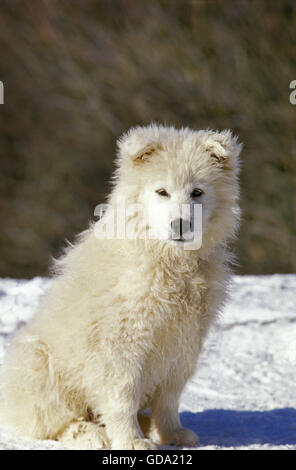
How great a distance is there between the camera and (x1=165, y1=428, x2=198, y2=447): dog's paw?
479 centimetres

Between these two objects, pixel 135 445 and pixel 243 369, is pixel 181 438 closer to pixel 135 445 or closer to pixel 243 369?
pixel 135 445

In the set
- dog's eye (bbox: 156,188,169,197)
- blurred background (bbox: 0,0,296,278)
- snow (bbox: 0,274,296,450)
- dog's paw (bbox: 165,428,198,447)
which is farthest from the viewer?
blurred background (bbox: 0,0,296,278)

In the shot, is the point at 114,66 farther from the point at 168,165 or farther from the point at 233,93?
the point at 168,165

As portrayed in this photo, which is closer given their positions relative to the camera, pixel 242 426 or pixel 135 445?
pixel 135 445

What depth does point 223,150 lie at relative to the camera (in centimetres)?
464

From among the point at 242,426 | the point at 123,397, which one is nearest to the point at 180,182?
the point at 123,397

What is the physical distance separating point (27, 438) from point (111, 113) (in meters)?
12.5

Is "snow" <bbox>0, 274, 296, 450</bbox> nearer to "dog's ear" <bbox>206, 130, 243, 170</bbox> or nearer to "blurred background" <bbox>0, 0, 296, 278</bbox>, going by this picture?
"dog's ear" <bbox>206, 130, 243, 170</bbox>

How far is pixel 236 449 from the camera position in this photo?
4.61m

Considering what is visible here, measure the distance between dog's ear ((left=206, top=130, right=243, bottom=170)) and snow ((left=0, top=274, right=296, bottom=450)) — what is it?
0.81 meters

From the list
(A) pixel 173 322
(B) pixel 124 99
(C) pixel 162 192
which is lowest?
(A) pixel 173 322

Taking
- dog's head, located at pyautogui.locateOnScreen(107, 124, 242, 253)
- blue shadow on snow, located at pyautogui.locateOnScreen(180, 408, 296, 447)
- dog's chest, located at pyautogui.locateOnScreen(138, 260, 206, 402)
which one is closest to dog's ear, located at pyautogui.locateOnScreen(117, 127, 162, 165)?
dog's head, located at pyautogui.locateOnScreen(107, 124, 242, 253)

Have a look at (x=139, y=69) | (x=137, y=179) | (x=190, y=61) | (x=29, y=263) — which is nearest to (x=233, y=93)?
(x=190, y=61)

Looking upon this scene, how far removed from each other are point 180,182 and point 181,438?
5.27 ft
